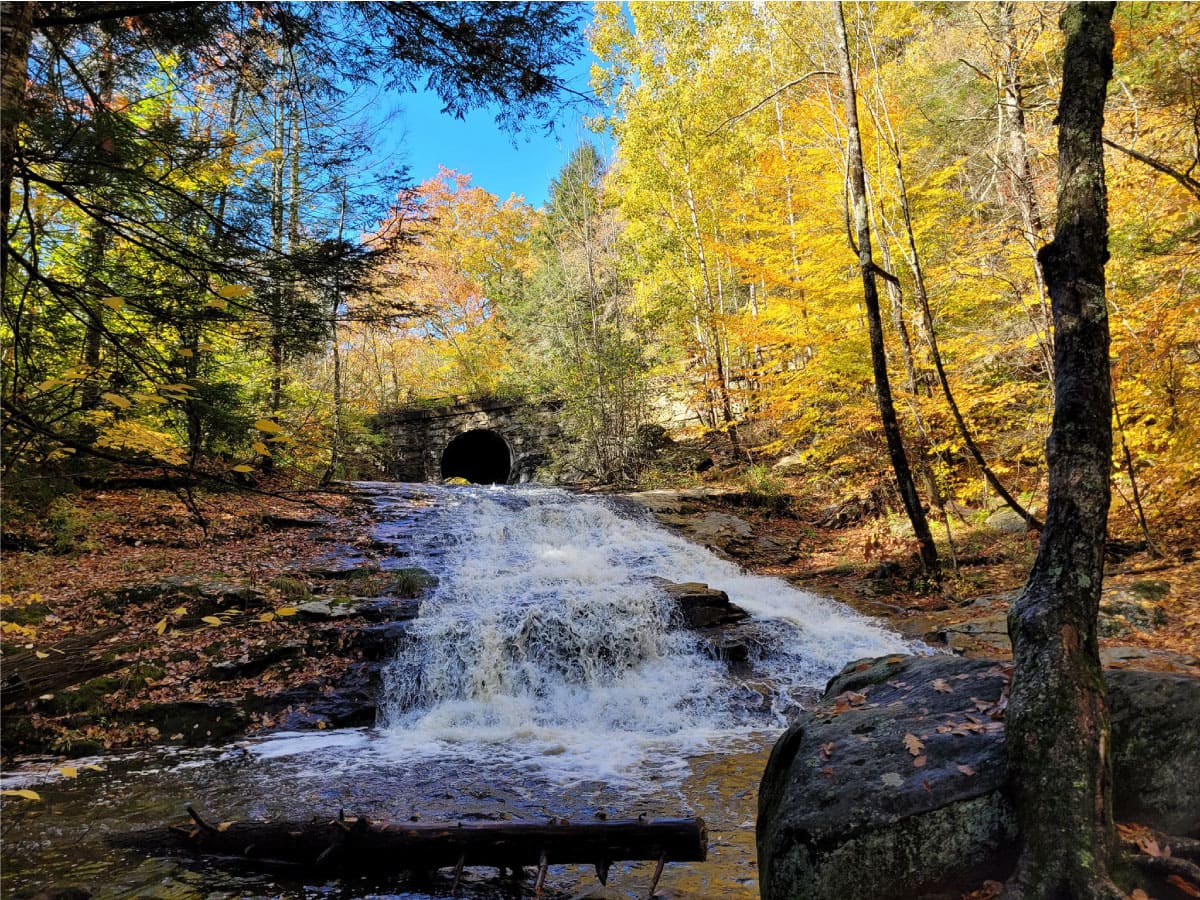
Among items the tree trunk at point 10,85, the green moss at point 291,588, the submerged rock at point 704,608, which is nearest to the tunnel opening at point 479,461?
the green moss at point 291,588

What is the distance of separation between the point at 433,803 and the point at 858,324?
36.9 ft

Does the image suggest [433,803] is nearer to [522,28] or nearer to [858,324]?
[522,28]

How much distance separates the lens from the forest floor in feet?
20.1

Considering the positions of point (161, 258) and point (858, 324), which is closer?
point (161, 258)

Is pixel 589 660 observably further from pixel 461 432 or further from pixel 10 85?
pixel 461 432

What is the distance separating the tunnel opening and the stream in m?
14.9

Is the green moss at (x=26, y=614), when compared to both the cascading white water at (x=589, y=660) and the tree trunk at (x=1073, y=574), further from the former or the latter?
the tree trunk at (x=1073, y=574)

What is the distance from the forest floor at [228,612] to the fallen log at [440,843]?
4.70 feet

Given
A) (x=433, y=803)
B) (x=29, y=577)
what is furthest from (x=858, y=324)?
(x=29, y=577)

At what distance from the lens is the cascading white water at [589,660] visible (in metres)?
6.32

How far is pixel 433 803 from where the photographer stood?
15.4 ft

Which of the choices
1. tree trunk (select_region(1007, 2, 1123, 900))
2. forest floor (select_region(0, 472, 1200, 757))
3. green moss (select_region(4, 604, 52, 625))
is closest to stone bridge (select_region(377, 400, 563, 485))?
forest floor (select_region(0, 472, 1200, 757))

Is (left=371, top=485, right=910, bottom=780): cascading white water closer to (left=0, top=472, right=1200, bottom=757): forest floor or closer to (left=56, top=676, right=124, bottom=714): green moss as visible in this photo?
(left=0, top=472, right=1200, bottom=757): forest floor

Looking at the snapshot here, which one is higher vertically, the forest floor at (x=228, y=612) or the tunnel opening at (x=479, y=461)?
the tunnel opening at (x=479, y=461)
